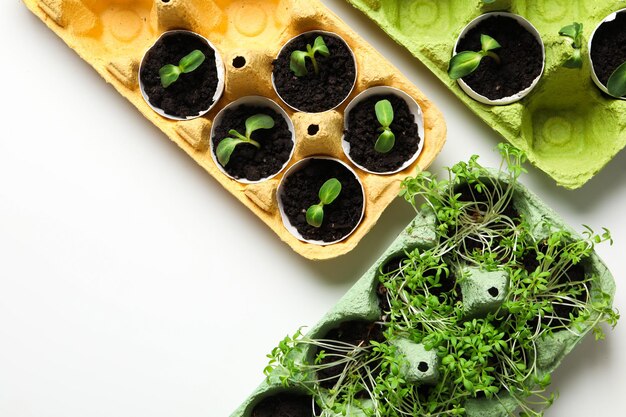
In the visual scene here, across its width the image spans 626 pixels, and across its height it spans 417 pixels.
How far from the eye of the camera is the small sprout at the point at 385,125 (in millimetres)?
2258

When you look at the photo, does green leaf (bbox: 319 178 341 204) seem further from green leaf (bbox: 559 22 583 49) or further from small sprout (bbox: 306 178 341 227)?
green leaf (bbox: 559 22 583 49)

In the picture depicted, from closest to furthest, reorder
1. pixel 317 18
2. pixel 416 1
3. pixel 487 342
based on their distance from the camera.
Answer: pixel 487 342, pixel 317 18, pixel 416 1

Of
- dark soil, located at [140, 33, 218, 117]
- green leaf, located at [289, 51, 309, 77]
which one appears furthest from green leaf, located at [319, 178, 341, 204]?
dark soil, located at [140, 33, 218, 117]

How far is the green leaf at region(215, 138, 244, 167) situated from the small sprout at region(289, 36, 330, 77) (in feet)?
1.06

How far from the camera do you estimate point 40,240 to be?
8.54ft

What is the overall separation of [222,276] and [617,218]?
1500mm

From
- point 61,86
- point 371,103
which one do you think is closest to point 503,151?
point 371,103

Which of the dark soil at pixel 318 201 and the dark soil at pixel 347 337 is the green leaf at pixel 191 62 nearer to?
the dark soil at pixel 318 201

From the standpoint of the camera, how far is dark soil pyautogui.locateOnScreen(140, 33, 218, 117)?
95.3 inches

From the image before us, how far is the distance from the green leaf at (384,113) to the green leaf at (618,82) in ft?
2.41

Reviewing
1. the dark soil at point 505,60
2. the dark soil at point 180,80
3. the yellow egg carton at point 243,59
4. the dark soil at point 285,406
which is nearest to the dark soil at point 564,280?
the yellow egg carton at point 243,59

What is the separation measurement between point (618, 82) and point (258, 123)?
48.0 inches

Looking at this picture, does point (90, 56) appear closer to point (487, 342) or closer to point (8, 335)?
point (8, 335)

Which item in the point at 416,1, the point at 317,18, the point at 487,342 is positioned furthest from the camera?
the point at 416,1
